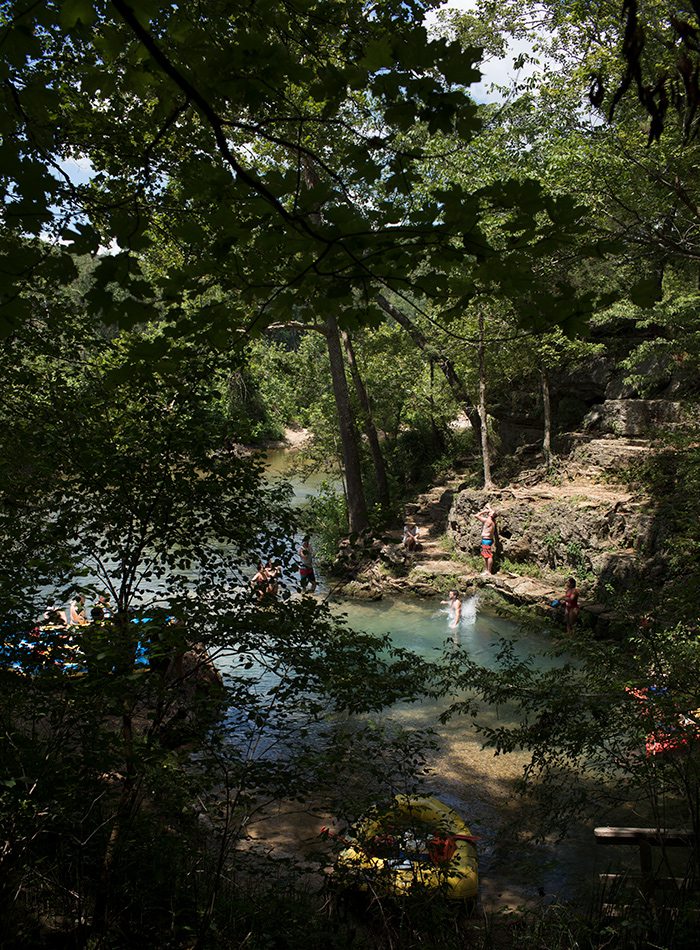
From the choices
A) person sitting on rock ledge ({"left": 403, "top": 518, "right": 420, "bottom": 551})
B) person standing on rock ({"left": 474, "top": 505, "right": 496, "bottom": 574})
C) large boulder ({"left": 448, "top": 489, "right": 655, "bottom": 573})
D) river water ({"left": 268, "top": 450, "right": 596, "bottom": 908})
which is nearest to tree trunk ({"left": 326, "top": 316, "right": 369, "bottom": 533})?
person sitting on rock ledge ({"left": 403, "top": 518, "right": 420, "bottom": 551})

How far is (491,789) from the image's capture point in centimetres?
941

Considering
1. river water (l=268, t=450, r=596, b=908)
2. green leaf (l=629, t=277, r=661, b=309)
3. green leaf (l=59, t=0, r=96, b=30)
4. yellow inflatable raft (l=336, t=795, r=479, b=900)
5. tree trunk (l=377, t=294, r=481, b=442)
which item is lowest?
river water (l=268, t=450, r=596, b=908)

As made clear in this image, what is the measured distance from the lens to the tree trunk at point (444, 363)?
21.4 metres

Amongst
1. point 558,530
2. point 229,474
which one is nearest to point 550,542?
point 558,530

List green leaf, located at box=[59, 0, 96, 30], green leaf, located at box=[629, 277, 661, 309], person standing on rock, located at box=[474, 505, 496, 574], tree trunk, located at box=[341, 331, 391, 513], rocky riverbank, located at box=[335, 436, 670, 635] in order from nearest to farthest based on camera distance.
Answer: green leaf, located at box=[59, 0, 96, 30] → green leaf, located at box=[629, 277, 661, 309] → rocky riverbank, located at box=[335, 436, 670, 635] → person standing on rock, located at box=[474, 505, 496, 574] → tree trunk, located at box=[341, 331, 391, 513]

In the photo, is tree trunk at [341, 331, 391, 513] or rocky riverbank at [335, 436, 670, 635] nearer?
rocky riverbank at [335, 436, 670, 635]

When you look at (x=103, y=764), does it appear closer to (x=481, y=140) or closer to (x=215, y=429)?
(x=215, y=429)

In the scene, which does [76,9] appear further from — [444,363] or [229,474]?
[444,363]

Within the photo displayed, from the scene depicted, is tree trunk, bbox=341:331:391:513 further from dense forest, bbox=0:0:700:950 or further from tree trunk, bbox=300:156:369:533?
dense forest, bbox=0:0:700:950

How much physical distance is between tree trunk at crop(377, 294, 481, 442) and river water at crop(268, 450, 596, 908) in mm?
8607

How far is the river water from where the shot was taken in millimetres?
7402

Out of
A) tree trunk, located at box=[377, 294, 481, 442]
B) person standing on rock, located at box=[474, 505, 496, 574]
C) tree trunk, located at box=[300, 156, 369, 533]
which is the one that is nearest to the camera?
person standing on rock, located at box=[474, 505, 496, 574]

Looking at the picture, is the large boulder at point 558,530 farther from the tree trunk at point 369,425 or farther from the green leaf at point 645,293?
the green leaf at point 645,293

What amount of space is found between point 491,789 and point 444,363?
1565cm
